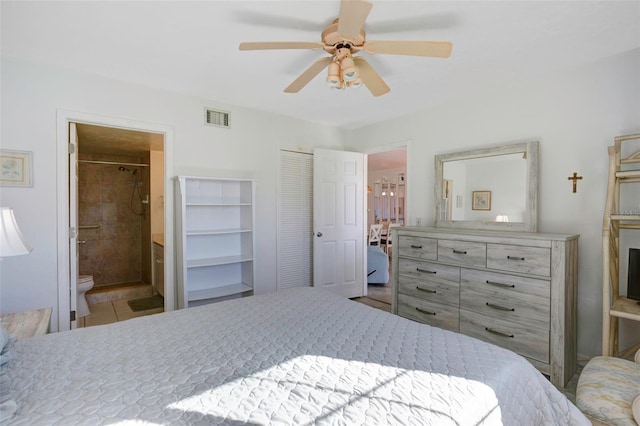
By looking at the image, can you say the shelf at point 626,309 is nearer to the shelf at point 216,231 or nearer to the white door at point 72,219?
the shelf at point 216,231

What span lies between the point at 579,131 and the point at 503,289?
1406mm

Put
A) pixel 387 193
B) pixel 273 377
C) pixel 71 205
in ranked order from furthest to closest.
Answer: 1. pixel 387 193
2. pixel 71 205
3. pixel 273 377

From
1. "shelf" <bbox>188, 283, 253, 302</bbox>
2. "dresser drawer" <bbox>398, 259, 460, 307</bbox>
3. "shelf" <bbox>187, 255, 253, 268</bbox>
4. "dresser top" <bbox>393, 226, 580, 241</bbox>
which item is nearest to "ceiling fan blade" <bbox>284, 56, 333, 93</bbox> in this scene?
"dresser top" <bbox>393, 226, 580, 241</bbox>

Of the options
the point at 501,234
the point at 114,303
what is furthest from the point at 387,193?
the point at 114,303

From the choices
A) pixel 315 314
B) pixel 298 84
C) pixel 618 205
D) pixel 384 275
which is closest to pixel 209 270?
pixel 315 314

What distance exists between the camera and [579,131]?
2512 millimetres

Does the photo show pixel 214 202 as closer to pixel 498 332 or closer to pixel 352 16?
pixel 352 16

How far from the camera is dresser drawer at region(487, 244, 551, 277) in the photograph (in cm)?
229

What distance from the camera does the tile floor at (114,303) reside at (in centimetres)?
362

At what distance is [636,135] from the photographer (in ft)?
6.81

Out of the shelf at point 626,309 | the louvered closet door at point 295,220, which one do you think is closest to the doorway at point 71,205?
the louvered closet door at point 295,220

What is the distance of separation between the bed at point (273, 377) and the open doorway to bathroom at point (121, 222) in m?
2.89

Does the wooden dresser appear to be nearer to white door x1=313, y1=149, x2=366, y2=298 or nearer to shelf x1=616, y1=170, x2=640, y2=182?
shelf x1=616, y1=170, x2=640, y2=182

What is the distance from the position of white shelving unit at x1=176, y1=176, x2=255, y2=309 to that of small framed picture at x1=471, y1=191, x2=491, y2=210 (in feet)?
7.61
